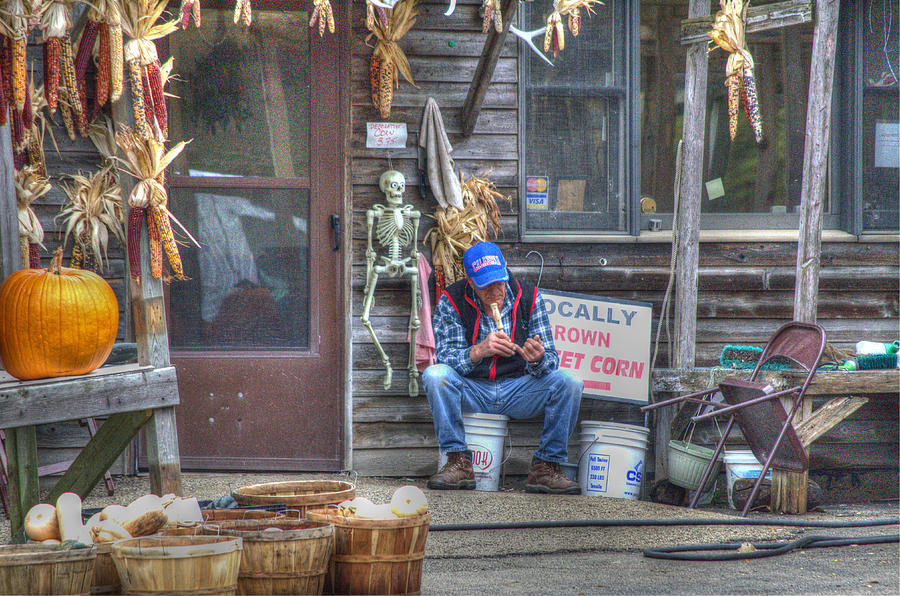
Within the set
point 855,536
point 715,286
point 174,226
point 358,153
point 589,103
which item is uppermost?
point 589,103

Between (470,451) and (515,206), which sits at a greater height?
(515,206)

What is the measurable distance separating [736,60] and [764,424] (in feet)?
6.84

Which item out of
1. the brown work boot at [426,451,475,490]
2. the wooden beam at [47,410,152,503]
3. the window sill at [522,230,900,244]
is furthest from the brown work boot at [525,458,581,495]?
the wooden beam at [47,410,152,503]

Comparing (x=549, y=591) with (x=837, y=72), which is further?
(x=837, y=72)

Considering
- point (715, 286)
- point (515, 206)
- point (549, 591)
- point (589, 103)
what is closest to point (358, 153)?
point (515, 206)

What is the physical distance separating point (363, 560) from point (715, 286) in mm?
4084

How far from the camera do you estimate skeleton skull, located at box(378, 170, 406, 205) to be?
549 cm

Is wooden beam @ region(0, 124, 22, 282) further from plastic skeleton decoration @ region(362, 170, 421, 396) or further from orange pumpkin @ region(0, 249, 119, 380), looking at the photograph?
plastic skeleton decoration @ region(362, 170, 421, 396)

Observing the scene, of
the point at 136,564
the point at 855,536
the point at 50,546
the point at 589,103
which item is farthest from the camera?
the point at 589,103

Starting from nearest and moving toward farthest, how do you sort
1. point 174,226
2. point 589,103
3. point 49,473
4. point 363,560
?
point 363,560
point 49,473
point 174,226
point 589,103

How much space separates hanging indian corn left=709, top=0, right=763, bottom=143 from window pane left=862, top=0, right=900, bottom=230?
1.62 m

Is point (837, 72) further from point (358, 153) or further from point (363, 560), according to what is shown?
point (363, 560)

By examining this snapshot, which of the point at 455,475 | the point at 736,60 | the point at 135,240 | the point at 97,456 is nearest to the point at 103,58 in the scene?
the point at 135,240

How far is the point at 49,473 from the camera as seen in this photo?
4973 mm
